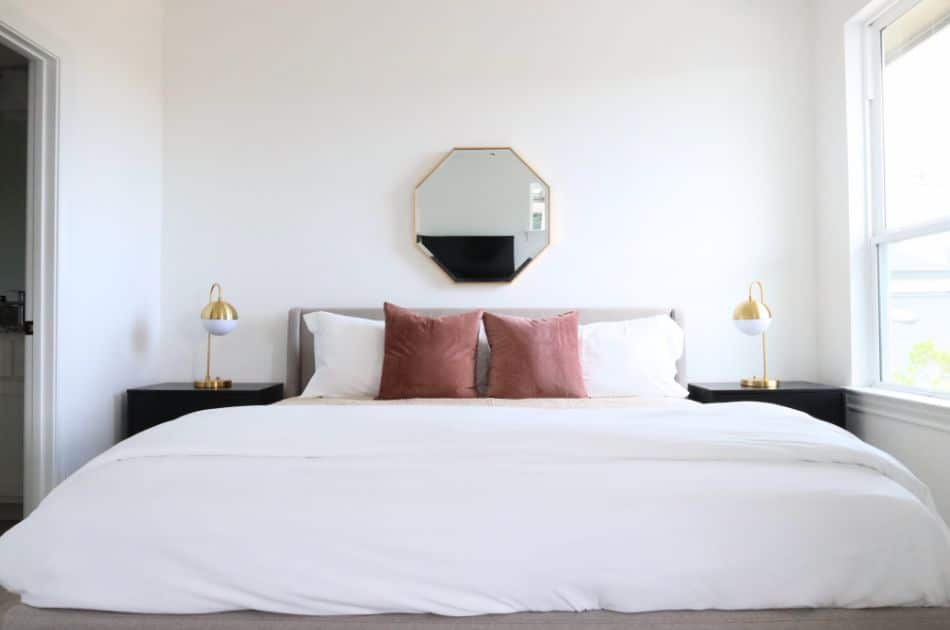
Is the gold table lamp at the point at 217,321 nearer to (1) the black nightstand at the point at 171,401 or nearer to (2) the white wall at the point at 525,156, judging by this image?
(1) the black nightstand at the point at 171,401

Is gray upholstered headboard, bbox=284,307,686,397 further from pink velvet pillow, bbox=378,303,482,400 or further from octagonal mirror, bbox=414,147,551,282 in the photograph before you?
pink velvet pillow, bbox=378,303,482,400

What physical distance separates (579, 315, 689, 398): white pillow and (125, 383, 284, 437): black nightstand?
1.66 metres

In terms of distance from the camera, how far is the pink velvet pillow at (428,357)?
2947 mm

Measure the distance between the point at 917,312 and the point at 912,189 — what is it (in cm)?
58

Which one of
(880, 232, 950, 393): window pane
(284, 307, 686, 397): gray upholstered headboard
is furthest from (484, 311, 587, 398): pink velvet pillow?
(880, 232, 950, 393): window pane

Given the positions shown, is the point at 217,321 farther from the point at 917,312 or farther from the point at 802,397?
the point at 917,312

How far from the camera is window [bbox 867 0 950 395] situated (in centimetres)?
278

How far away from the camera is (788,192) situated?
362 cm

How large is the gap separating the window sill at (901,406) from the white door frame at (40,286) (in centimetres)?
370

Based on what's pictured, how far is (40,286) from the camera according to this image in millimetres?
2707

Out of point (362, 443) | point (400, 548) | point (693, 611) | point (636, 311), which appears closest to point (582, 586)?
point (693, 611)

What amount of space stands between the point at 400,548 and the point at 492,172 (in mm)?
2643

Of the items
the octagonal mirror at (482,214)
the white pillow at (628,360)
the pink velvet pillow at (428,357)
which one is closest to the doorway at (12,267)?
the pink velvet pillow at (428,357)

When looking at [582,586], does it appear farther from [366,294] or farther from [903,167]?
[903,167]
